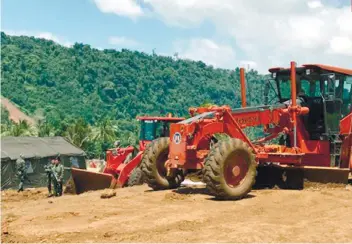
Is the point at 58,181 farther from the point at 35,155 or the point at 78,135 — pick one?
the point at 78,135

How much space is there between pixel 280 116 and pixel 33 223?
689 centimetres

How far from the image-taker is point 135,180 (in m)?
14.9

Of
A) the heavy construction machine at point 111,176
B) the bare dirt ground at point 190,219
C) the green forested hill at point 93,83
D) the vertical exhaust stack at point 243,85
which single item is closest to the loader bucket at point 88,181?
the heavy construction machine at point 111,176

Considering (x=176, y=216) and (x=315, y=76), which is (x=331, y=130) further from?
(x=176, y=216)

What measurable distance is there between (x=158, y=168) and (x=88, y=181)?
3486 mm

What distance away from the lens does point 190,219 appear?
27.6ft

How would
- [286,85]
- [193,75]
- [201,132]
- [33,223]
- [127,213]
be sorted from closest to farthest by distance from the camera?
[33,223] → [127,213] → [201,132] → [286,85] → [193,75]

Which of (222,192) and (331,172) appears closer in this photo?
(222,192)

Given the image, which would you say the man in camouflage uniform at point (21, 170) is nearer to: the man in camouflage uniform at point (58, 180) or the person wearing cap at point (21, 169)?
the person wearing cap at point (21, 169)

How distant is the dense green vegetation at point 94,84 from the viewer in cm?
14238

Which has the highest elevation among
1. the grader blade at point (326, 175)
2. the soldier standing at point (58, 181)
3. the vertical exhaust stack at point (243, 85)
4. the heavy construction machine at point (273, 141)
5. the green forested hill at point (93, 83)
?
the green forested hill at point (93, 83)

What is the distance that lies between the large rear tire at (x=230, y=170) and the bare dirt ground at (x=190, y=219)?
286 millimetres

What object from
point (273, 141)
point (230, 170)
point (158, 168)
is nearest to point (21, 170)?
point (158, 168)

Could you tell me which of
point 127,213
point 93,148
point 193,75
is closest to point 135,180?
point 127,213
